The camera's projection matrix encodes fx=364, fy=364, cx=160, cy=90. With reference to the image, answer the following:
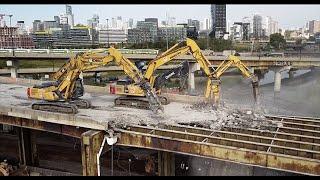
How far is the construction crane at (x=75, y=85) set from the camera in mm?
24500

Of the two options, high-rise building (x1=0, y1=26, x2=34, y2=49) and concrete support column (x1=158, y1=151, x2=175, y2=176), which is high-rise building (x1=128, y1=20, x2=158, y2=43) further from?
concrete support column (x1=158, y1=151, x2=175, y2=176)

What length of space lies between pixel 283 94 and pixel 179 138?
4559 cm

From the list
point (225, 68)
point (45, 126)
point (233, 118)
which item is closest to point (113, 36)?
point (225, 68)

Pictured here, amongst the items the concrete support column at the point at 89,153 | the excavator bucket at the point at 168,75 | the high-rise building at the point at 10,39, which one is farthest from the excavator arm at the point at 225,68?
the high-rise building at the point at 10,39

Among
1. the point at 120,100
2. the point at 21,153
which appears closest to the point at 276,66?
the point at 120,100

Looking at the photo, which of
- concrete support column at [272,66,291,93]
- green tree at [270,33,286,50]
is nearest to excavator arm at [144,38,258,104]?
concrete support column at [272,66,291,93]

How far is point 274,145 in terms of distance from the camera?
1759 cm

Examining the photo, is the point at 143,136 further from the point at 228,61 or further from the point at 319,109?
the point at 319,109

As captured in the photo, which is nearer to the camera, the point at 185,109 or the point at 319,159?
the point at 319,159

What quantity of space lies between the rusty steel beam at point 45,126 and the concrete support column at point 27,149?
→ 75.9 inches

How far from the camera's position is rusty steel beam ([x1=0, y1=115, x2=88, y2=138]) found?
73.6ft

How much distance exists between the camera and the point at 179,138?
1941 centimetres

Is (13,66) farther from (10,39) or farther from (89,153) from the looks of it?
(10,39)
